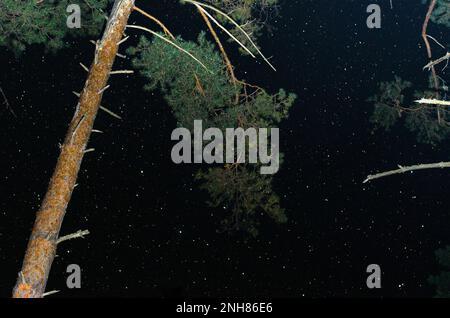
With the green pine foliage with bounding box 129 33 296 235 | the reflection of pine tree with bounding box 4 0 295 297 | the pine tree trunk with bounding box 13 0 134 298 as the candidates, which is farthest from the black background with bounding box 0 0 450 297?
the pine tree trunk with bounding box 13 0 134 298

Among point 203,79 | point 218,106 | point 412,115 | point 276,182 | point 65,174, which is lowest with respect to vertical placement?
point 65,174

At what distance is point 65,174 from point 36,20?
1587mm

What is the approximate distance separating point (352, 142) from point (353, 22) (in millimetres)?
3677

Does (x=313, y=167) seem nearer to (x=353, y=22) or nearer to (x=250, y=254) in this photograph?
(x=250, y=254)

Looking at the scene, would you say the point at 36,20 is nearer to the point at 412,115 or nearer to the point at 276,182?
the point at 412,115

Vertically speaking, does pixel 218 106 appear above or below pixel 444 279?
above

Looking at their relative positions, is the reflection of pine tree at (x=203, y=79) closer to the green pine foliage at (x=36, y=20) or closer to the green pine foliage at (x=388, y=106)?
the green pine foliage at (x=36, y=20)

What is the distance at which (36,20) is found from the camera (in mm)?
4270

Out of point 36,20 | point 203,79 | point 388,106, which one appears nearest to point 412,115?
point 388,106

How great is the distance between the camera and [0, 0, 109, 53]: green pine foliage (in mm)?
4090

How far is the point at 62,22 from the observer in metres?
4.54

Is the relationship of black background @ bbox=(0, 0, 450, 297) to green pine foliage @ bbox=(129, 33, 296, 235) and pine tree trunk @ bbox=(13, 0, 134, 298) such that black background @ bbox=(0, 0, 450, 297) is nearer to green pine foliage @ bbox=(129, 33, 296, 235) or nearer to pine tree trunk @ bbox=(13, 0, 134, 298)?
green pine foliage @ bbox=(129, 33, 296, 235)
